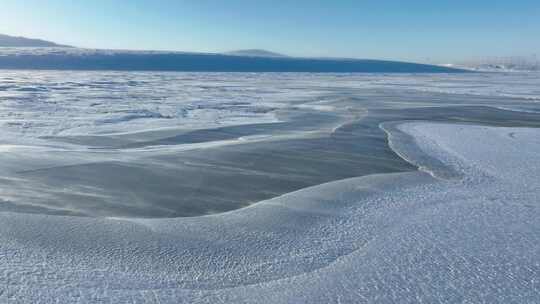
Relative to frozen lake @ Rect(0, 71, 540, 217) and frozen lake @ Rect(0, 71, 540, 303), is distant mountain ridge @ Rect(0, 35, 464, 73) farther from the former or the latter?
frozen lake @ Rect(0, 71, 540, 303)

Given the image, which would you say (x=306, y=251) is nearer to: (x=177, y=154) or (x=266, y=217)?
(x=266, y=217)

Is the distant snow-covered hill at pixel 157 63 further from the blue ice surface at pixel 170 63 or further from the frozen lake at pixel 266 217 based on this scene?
the frozen lake at pixel 266 217

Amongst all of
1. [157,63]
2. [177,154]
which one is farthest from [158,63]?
[177,154]

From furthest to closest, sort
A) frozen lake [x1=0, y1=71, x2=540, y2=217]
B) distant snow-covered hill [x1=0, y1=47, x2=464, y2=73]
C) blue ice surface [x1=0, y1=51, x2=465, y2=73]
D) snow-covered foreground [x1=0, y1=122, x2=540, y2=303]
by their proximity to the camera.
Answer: distant snow-covered hill [x1=0, y1=47, x2=464, y2=73] → blue ice surface [x1=0, y1=51, x2=465, y2=73] → frozen lake [x1=0, y1=71, x2=540, y2=217] → snow-covered foreground [x1=0, y1=122, x2=540, y2=303]

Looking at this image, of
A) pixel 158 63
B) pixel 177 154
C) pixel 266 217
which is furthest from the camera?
pixel 158 63

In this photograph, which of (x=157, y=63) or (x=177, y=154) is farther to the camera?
(x=157, y=63)

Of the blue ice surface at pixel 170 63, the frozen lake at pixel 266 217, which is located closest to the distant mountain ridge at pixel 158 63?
the blue ice surface at pixel 170 63

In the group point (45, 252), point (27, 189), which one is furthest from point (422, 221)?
point (27, 189)

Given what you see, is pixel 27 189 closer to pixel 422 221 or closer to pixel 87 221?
pixel 87 221

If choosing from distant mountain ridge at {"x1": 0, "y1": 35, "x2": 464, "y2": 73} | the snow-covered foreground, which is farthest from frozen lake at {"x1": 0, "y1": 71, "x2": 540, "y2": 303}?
distant mountain ridge at {"x1": 0, "y1": 35, "x2": 464, "y2": 73}
